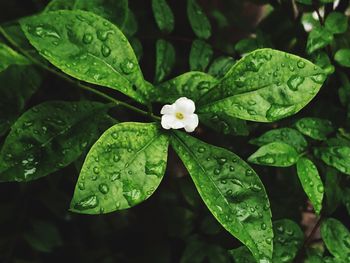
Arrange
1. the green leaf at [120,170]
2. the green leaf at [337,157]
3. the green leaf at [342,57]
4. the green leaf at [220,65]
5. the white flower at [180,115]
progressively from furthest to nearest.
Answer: the green leaf at [220,65] → the green leaf at [342,57] → the green leaf at [337,157] → the white flower at [180,115] → the green leaf at [120,170]

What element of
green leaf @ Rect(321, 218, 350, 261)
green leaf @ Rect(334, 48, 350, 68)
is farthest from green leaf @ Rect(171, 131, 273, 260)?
green leaf @ Rect(334, 48, 350, 68)

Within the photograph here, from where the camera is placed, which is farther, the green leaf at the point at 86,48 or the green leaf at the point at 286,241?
the green leaf at the point at 286,241

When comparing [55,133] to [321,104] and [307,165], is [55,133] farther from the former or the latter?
[321,104]

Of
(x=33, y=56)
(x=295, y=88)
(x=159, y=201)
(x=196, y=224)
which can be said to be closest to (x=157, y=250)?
(x=159, y=201)

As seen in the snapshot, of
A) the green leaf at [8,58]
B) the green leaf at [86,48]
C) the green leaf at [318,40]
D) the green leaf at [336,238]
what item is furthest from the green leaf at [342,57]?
the green leaf at [8,58]

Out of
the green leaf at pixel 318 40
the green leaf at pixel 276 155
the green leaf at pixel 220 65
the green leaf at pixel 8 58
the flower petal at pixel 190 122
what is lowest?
the green leaf at pixel 276 155

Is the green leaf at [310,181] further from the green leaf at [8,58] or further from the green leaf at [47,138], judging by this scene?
the green leaf at [8,58]

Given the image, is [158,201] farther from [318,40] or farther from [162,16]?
[318,40]
